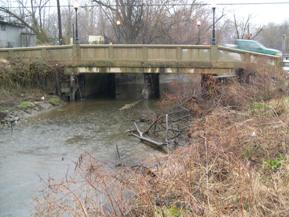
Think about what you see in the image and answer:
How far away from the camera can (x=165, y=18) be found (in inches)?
1732

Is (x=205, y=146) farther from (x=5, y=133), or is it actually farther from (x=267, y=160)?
(x=5, y=133)

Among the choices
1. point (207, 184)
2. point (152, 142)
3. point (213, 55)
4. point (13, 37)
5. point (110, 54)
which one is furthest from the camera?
point (13, 37)

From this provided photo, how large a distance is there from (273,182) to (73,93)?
21.0 metres

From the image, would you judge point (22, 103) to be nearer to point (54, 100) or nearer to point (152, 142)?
point (54, 100)

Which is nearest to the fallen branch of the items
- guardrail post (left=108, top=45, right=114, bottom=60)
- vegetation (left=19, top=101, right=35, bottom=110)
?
vegetation (left=19, top=101, right=35, bottom=110)

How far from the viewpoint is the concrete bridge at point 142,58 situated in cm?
Answer: 2495

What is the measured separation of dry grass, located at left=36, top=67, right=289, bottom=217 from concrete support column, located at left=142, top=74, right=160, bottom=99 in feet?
56.1

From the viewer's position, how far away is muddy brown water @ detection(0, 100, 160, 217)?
35.1ft

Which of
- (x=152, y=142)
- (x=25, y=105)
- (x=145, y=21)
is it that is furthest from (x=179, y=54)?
(x=145, y=21)

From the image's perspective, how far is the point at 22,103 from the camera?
A: 23203 millimetres

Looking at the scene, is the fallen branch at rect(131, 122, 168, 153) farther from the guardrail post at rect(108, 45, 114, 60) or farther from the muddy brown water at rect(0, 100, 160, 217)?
the guardrail post at rect(108, 45, 114, 60)

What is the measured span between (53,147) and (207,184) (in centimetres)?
874

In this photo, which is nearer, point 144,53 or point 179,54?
point 179,54

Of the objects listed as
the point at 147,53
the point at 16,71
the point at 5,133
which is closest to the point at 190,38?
the point at 147,53
